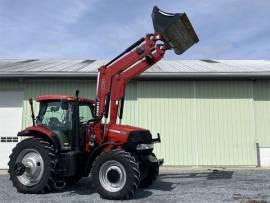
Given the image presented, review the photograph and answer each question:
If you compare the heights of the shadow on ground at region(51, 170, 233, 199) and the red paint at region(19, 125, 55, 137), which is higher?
the red paint at region(19, 125, 55, 137)

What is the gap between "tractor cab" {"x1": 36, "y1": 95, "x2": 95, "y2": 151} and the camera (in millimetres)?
8656

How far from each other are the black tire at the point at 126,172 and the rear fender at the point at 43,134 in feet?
3.77

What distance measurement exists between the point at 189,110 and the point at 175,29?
22.9ft

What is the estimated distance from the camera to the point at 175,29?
26.9ft

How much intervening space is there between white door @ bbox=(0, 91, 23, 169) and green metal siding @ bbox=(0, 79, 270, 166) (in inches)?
10.8

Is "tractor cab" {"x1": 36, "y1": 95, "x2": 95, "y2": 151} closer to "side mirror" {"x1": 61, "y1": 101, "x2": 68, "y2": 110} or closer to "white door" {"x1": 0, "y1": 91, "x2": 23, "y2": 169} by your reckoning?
"side mirror" {"x1": 61, "y1": 101, "x2": 68, "y2": 110}

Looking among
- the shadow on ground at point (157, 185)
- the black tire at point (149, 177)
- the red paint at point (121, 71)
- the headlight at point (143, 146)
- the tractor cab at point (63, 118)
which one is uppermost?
the red paint at point (121, 71)

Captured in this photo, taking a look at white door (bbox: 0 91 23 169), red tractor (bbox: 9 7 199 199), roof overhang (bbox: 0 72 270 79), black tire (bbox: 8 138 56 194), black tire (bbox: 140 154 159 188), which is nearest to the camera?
red tractor (bbox: 9 7 199 199)

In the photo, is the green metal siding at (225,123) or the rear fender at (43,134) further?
the green metal siding at (225,123)

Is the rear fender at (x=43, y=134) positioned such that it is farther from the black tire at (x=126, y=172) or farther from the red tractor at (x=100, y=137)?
the black tire at (x=126, y=172)

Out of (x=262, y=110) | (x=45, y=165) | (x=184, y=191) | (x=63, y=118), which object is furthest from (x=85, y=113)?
(x=262, y=110)

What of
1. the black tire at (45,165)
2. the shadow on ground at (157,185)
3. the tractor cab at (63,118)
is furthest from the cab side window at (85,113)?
the shadow on ground at (157,185)

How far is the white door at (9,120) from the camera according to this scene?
47.9 ft

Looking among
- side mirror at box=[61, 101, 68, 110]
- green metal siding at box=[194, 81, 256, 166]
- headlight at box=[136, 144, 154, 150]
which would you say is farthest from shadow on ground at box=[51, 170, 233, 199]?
green metal siding at box=[194, 81, 256, 166]
